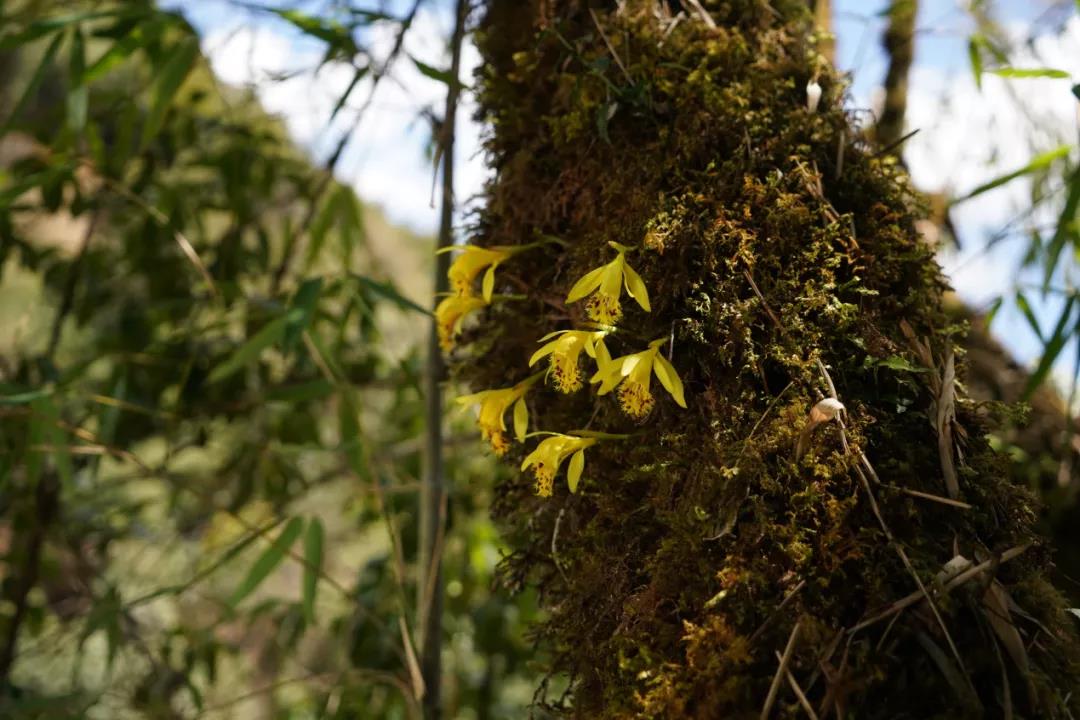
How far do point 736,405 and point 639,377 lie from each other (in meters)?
0.07

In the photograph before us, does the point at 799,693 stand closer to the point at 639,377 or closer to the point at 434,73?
the point at 639,377

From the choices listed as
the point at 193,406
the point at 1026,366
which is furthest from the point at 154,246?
the point at 1026,366

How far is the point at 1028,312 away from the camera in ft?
3.36

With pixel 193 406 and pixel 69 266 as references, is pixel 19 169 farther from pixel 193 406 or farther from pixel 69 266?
pixel 193 406

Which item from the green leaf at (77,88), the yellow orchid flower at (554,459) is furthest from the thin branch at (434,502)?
the green leaf at (77,88)

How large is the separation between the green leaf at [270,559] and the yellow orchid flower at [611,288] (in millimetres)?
546

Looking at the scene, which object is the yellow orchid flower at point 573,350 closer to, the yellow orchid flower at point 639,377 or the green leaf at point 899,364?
the yellow orchid flower at point 639,377

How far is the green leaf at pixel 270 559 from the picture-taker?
1016mm

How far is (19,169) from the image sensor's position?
1585mm

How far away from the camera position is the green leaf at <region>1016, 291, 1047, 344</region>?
1003mm

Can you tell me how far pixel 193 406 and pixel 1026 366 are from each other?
67.3 inches

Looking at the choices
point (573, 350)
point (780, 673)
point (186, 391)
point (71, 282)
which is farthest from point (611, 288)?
point (71, 282)

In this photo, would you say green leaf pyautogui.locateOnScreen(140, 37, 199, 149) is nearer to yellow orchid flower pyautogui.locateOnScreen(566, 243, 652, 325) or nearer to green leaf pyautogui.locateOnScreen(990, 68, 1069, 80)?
yellow orchid flower pyautogui.locateOnScreen(566, 243, 652, 325)

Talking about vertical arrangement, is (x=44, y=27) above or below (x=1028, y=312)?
above
